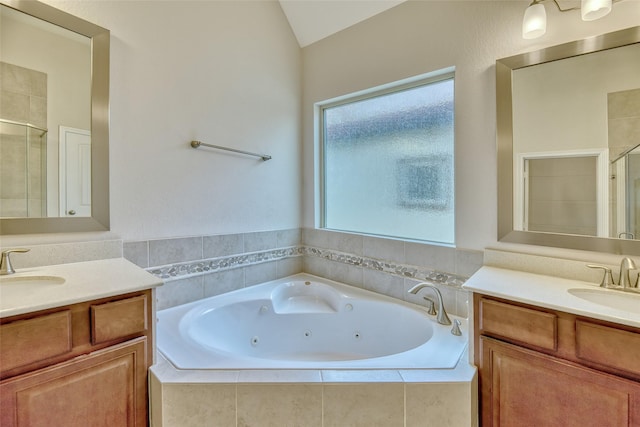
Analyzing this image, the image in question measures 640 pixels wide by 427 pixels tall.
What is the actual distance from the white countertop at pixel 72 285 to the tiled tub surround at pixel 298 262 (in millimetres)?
271

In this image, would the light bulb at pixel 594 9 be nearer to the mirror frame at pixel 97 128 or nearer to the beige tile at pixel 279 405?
the beige tile at pixel 279 405

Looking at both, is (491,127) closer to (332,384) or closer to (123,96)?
(332,384)

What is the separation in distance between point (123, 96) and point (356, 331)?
6.84 feet

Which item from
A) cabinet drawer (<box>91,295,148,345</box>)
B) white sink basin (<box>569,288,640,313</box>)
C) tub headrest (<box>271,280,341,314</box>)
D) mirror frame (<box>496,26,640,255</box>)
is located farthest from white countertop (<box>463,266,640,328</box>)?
cabinet drawer (<box>91,295,148,345</box>)

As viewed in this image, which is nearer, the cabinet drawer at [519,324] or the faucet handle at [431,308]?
the cabinet drawer at [519,324]

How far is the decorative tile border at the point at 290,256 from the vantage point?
1820 millimetres

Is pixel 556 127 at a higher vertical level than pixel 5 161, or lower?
higher

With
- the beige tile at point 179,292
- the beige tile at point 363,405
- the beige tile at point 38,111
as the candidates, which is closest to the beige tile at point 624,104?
the beige tile at point 363,405

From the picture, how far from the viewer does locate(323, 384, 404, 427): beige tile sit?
3.74 feet

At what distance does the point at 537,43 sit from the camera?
1503 millimetres

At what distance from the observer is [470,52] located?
171 cm

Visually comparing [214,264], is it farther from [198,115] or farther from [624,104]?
[624,104]

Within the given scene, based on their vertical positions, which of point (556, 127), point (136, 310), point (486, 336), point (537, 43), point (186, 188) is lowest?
point (486, 336)

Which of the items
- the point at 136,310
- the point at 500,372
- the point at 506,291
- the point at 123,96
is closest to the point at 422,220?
the point at 506,291
